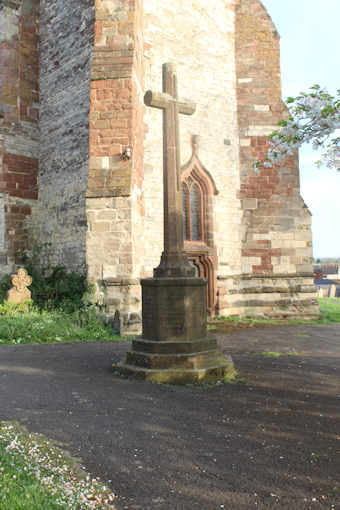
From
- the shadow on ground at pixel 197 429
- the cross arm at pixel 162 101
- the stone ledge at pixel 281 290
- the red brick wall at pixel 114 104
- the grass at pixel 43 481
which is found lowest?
the shadow on ground at pixel 197 429

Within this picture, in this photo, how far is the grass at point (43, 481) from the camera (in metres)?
2.10

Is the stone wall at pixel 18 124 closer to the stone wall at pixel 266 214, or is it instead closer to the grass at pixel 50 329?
the grass at pixel 50 329

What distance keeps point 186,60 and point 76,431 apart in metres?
11.3

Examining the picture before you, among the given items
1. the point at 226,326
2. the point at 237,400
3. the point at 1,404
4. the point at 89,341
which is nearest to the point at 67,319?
the point at 89,341

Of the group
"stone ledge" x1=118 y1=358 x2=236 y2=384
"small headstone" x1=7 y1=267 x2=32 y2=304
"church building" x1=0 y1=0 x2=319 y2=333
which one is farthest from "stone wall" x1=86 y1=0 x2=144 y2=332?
"stone ledge" x1=118 y1=358 x2=236 y2=384

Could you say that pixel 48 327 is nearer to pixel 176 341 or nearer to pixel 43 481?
pixel 176 341

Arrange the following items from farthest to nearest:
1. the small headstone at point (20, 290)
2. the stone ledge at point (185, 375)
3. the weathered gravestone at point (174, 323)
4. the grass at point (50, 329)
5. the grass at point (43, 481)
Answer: the small headstone at point (20, 290) < the grass at point (50, 329) < the weathered gravestone at point (174, 323) < the stone ledge at point (185, 375) < the grass at point (43, 481)

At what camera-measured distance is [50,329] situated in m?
8.09

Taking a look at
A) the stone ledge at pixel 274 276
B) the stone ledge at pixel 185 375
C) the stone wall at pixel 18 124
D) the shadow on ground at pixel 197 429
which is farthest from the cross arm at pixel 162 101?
the stone wall at pixel 18 124

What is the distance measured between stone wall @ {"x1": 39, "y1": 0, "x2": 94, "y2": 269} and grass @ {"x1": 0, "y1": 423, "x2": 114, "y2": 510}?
309 inches

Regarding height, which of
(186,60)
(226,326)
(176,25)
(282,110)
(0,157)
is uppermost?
(176,25)

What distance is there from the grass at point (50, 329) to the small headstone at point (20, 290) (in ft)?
2.79

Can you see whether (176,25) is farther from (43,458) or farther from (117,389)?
(43,458)

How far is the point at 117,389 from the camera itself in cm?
446
